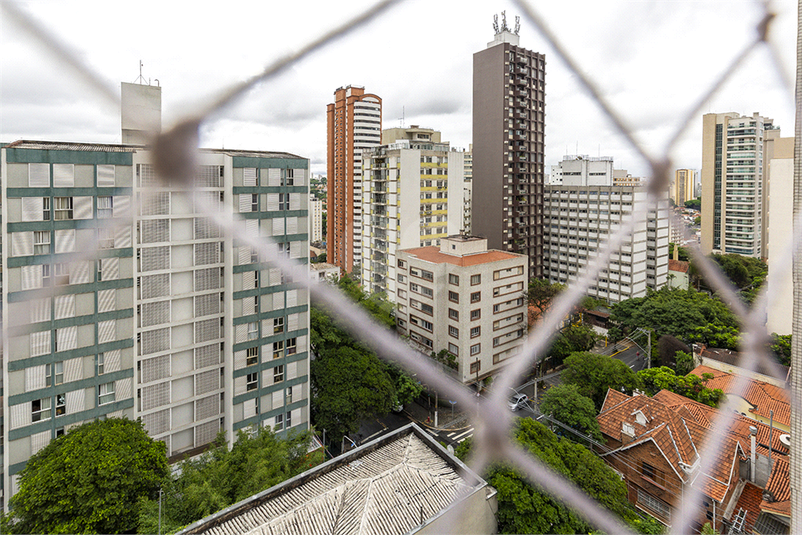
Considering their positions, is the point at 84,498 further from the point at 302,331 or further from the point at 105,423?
the point at 302,331

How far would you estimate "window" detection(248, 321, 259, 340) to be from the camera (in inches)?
350

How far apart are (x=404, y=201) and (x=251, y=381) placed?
1169 centimetres

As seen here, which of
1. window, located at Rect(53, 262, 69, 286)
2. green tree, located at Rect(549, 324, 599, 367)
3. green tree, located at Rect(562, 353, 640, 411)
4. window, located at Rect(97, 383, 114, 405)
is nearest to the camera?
window, located at Rect(53, 262, 69, 286)

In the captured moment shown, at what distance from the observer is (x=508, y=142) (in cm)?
2062

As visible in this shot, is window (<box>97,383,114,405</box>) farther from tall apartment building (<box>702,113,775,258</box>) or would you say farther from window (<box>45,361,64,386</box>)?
tall apartment building (<box>702,113,775,258</box>)

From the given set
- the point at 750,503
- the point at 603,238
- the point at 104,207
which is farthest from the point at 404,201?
the point at 750,503

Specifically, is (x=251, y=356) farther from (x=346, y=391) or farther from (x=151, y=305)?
(x=346, y=391)

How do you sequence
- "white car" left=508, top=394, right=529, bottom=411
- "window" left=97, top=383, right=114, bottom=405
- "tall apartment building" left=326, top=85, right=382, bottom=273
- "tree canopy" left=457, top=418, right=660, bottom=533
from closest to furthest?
"tree canopy" left=457, top=418, right=660, bottom=533
"window" left=97, top=383, right=114, bottom=405
"white car" left=508, top=394, right=529, bottom=411
"tall apartment building" left=326, top=85, right=382, bottom=273

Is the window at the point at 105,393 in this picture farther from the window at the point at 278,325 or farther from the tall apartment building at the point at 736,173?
the tall apartment building at the point at 736,173

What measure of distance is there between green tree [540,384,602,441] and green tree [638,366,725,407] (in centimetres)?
281

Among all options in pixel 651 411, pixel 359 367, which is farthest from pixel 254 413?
pixel 651 411

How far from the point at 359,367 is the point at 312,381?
4.16 feet

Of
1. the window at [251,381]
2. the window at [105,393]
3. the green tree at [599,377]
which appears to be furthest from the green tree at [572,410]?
the window at [105,393]

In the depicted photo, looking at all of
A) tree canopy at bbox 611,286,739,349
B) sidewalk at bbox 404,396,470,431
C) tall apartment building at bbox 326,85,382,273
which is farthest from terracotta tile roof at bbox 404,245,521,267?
tall apartment building at bbox 326,85,382,273
